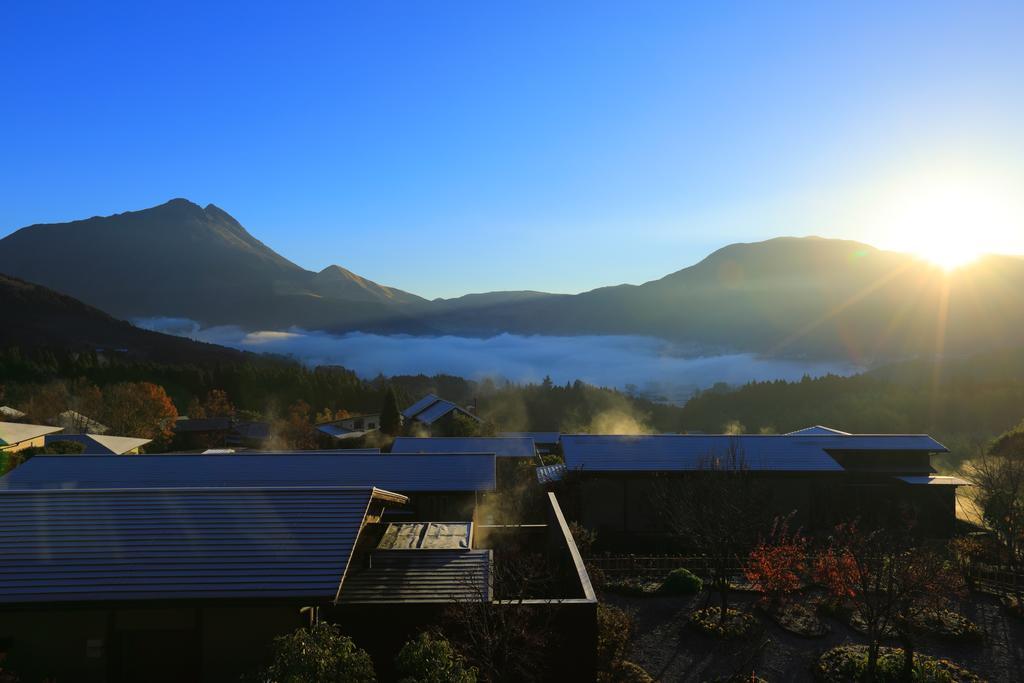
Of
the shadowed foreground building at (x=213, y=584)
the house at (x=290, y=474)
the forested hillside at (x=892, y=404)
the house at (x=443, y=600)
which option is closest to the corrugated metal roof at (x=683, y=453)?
the house at (x=290, y=474)

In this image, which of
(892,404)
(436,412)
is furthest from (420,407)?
(892,404)

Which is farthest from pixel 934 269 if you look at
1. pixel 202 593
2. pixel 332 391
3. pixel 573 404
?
pixel 202 593

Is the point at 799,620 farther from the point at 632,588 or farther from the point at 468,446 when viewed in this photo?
the point at 468,446

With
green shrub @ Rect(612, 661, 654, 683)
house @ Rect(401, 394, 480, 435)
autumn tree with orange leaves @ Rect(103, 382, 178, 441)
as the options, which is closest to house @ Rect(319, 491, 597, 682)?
green shrub @ Rect(612, 661, 654, 683)

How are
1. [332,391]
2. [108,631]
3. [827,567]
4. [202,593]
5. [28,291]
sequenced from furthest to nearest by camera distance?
[28,291] → [332,391] → [827,567] → [108,631] → [202,593]

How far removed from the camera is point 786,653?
551 inches

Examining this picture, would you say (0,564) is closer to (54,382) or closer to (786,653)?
(786,653)

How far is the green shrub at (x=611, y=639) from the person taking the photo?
12.6 meters

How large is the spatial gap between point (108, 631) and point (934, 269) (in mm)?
202700

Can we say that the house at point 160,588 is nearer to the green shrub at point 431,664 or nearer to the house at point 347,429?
the green shrub at point 431,664

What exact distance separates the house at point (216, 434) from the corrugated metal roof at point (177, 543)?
50.2 meters

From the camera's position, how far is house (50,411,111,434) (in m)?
51.9

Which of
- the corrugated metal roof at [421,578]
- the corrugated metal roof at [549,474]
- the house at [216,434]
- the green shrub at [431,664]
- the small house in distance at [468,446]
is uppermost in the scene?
the corrugated metal roof at [421,578]

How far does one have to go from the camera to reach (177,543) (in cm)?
1041
